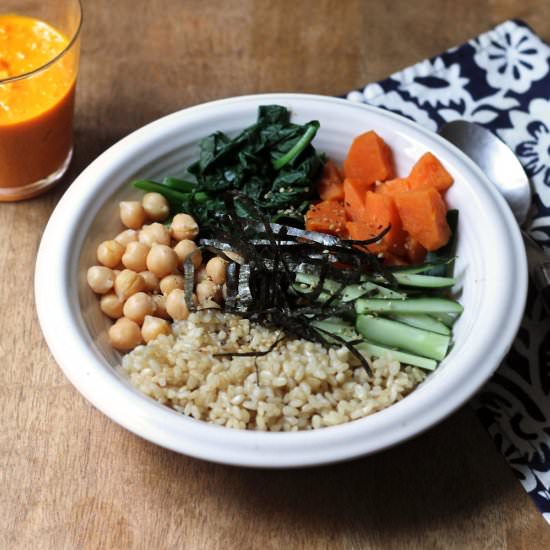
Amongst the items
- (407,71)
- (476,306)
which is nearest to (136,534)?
(476,306)

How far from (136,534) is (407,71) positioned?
2.28 meters

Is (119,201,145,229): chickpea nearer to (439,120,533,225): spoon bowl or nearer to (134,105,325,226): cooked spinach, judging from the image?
(134,105,325,226): cooked spinach

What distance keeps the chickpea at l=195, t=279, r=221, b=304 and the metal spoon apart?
1.21 meters

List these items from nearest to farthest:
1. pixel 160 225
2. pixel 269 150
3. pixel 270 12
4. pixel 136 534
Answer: pixel 136 534, pixel 160 225, pixel 269 150, pixel 270 12

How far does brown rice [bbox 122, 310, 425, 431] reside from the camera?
2.19 metres

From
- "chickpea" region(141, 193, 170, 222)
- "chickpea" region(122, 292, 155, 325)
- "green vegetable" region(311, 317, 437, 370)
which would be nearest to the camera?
"green vegetable" region(311, 317, 437, 370)

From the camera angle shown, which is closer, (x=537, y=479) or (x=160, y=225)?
(x=537, y=479)

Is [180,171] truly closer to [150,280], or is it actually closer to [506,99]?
[150,280]

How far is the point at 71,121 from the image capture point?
300 cm

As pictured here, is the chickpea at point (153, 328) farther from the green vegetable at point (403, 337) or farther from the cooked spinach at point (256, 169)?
the green vegetable at point (403, 337)

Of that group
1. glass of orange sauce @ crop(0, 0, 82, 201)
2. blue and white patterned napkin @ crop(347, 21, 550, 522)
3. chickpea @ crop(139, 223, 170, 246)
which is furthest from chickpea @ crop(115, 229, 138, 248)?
blue and white patterned napkin @ crop(347, 21, 550, 522)

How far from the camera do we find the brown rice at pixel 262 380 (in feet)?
7.17

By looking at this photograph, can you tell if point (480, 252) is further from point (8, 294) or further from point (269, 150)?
point (8, 294)

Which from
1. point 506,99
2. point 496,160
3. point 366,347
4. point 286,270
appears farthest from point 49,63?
point 506,99
